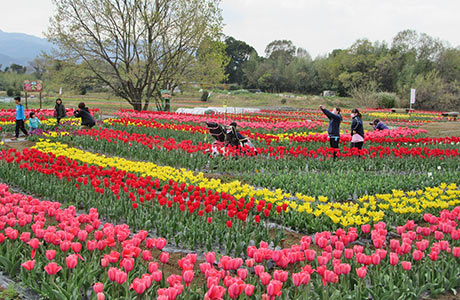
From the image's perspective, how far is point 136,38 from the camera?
30.6m

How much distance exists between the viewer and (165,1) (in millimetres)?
29531

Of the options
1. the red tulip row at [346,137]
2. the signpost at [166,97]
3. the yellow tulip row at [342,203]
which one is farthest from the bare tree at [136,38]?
the yellow tulip row at [342,203]

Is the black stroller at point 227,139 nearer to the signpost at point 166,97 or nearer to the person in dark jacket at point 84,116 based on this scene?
the person in dark jacket at point 84,116

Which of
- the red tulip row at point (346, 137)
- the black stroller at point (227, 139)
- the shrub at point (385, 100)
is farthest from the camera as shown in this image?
the shrub at point (385, 100)

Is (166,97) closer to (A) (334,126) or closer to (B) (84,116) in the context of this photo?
(B) (84,116)

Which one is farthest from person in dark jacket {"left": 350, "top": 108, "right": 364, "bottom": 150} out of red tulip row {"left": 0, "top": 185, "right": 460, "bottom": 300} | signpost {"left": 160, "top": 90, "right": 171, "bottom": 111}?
signpost {"left": 160, "top": 90, "right": 171, "bottom": 111}

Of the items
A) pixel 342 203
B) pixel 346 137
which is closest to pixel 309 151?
pixel 342 203

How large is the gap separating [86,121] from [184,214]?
34.8 feet

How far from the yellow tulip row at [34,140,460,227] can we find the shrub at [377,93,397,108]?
38.0 meters

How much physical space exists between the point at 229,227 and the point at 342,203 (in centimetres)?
327

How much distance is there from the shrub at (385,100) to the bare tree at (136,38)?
2021 centimetres

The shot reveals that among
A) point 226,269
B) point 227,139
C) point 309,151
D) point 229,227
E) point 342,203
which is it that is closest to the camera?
point 226,269

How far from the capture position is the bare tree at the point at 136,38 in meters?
28.5

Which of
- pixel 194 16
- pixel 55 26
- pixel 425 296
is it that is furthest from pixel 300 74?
pixel 425 296
